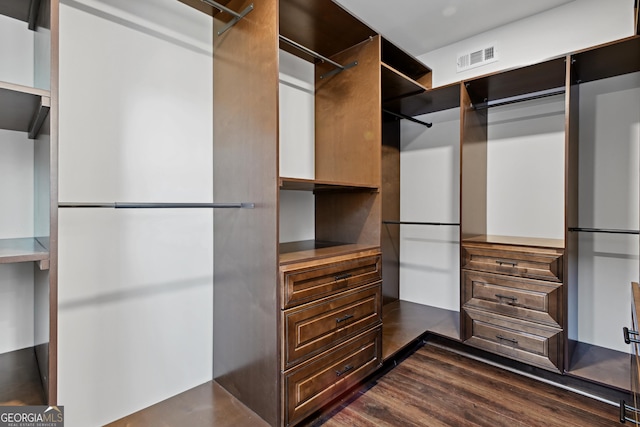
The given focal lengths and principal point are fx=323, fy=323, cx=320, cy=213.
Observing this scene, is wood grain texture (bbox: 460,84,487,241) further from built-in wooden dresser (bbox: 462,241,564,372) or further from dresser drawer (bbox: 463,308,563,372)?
dresser drawer (bbox: 463,308,563,372)

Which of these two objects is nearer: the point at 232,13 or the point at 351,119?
the point at 232,13

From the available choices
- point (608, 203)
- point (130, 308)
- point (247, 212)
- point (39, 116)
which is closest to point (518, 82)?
point (608, 203)

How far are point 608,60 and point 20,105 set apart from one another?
314 cm

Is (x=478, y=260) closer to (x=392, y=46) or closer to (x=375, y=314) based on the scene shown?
(x=375, y=314)

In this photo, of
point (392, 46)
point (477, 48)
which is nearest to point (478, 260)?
point (392, 46)

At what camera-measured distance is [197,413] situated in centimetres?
173

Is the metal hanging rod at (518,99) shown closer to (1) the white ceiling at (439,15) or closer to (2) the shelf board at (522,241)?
(1) the white ceiling at (439,15)

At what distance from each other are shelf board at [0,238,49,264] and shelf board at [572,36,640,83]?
116 inches

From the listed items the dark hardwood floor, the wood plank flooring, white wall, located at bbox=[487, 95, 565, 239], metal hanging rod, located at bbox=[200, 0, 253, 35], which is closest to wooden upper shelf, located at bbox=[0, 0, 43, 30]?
metal hanging rod, located at bbox=[200, 0, 253, 35]

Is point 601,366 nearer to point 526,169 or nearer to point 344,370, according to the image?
point 526,169

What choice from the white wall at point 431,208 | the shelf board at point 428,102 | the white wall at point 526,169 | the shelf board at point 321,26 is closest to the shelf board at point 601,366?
the white wall at point 526,169

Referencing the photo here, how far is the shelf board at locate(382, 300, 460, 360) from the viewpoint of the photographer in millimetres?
2483

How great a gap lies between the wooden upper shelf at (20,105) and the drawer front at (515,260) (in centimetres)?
259

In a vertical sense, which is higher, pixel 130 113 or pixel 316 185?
pixel 130 113
